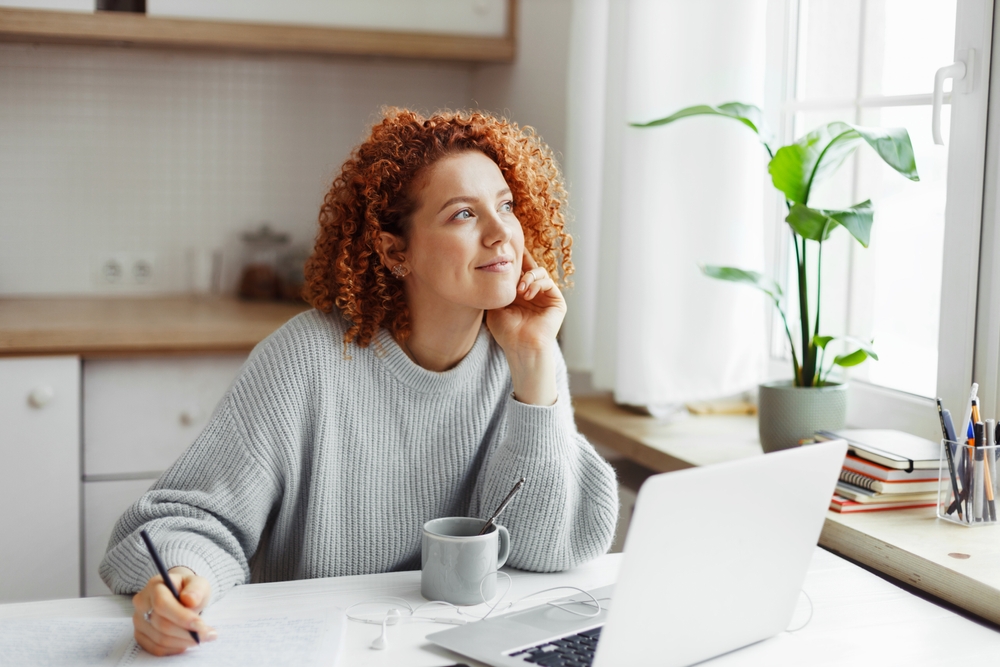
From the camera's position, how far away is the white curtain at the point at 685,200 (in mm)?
1785

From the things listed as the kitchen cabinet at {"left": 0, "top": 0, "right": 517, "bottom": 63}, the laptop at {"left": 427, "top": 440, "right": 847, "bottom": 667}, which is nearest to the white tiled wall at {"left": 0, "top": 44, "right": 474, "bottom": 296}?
the kitchen cabinet at {"left": 0, "top": 0, "right": 517, "bottom": 63}

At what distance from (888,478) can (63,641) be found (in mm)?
1035

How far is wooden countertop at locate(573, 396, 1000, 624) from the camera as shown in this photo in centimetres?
106

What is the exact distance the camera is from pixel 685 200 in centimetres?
184

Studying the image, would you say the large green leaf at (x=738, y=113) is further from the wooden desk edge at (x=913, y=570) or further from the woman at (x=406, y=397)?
the wooden desk edge at (x=913, y=570)

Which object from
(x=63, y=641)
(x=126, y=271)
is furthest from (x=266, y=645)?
(x=126, y=271)

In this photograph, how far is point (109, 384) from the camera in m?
2.06

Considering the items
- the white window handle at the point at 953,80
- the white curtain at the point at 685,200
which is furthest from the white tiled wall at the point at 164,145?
the white window handle at the point at 953,80

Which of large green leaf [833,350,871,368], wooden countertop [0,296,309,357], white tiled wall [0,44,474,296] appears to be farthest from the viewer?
white tiled wall [0,44,474,296]

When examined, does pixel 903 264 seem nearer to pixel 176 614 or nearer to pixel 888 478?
pixel 888 478

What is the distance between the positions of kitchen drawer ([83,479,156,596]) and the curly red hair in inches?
39.0

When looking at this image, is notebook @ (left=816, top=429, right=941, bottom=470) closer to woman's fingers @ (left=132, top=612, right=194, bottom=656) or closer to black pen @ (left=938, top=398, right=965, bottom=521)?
black pen @ (left=938, top=398, right=965, bottom=521)

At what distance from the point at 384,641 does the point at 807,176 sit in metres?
0.97

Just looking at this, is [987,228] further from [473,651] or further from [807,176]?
[473,651]
